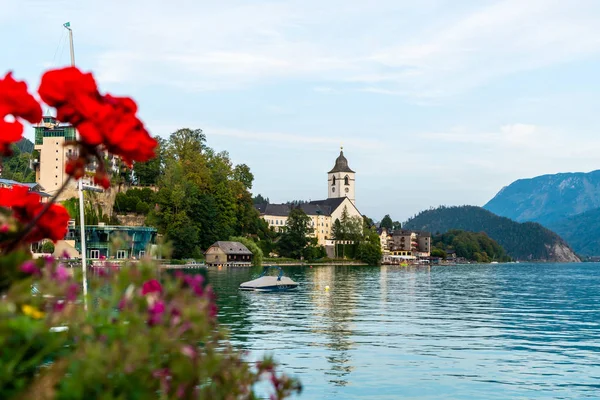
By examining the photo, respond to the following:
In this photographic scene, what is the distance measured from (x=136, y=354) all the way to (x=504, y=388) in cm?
1932

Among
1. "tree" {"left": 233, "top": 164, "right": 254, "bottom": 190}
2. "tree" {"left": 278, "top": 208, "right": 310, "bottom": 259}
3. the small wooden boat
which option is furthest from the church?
the small wooden boat

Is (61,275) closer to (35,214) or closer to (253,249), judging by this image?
(35,214)

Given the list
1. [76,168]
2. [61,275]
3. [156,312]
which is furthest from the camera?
[76,168]

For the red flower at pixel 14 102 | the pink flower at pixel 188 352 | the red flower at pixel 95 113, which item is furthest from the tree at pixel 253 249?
the pink flower at pixel 188 352

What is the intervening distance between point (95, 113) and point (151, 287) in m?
0.89

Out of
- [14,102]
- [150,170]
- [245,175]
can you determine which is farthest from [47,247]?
[14,102]

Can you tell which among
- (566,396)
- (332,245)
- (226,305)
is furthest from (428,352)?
(332,245)

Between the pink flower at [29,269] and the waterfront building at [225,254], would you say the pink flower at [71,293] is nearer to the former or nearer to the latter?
the pink flower at [29,269]

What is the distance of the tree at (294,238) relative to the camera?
15400 cm

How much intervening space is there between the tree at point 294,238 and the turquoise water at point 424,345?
102 metres

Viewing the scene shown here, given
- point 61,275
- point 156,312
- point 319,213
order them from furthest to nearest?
point 319,213
point 61,275
point 156,312

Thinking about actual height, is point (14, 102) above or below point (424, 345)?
above

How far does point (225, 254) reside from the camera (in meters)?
123

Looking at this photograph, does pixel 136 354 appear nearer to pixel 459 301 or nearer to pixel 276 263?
pixel 459 301
